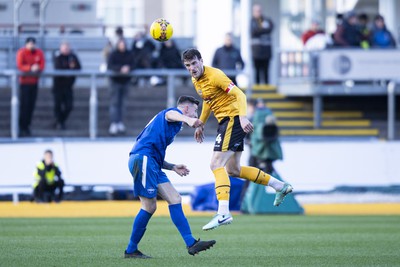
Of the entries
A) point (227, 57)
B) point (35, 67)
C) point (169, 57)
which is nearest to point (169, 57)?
point (169, 57)

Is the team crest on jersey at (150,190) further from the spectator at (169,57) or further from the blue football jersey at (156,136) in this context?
the spectator at (169,57)

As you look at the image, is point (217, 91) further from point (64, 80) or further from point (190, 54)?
point (64, 80)

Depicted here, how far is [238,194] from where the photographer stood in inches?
893

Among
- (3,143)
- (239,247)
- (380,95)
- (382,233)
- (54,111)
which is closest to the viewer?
(239,247)

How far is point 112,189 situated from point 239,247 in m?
11.4

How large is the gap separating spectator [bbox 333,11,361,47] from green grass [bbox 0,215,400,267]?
33.2 ft

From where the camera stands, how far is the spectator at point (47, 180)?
24.3 meters

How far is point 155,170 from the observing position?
12797 mm

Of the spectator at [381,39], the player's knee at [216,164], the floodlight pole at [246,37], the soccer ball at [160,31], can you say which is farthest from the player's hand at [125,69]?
the soccer ball at [160,31]

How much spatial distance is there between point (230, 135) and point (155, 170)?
2219mm

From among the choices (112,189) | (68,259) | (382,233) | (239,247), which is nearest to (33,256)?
(68,259)

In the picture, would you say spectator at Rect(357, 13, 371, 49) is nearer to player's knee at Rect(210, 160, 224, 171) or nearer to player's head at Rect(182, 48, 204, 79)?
player's knee at Rect(210, 160, 224, 171)

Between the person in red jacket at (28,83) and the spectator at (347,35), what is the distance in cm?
798

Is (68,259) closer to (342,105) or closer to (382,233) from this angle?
(382,233)
